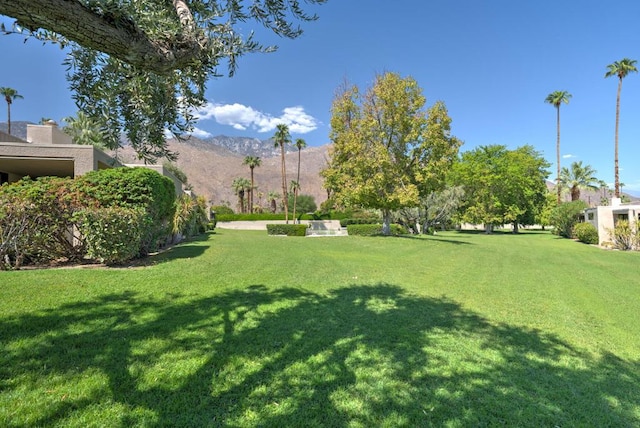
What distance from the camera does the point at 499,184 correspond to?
138 feet

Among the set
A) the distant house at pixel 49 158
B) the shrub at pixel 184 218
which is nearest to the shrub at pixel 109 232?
the distant house at pixel 49 158

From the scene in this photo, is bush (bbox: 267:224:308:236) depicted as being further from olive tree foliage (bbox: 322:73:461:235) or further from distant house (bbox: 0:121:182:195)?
distant house (bbox: 0:121:182:195)

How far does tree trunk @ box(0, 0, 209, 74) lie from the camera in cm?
193

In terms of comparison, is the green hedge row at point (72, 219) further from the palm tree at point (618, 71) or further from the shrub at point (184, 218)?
the palm tree at point (618, 71)

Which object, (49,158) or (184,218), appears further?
(184,218)

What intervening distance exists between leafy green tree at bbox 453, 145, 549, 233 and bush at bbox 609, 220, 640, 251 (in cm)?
1894

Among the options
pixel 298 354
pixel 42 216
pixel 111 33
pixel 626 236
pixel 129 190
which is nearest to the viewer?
pixel 111 33

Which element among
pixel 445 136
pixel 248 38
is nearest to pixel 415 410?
pixel 248 38

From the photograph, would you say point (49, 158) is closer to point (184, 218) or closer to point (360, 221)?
point (184, 218)

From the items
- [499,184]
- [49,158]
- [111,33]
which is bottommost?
[111,33]

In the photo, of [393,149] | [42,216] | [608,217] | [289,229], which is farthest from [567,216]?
[42,216]

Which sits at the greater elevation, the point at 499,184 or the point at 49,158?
the point at 499,184

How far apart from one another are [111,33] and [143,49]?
21cm

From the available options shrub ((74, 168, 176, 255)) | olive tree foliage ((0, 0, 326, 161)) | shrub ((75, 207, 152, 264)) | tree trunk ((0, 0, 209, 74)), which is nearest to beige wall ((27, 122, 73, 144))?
shrub ((74, 168, 176, 255))
